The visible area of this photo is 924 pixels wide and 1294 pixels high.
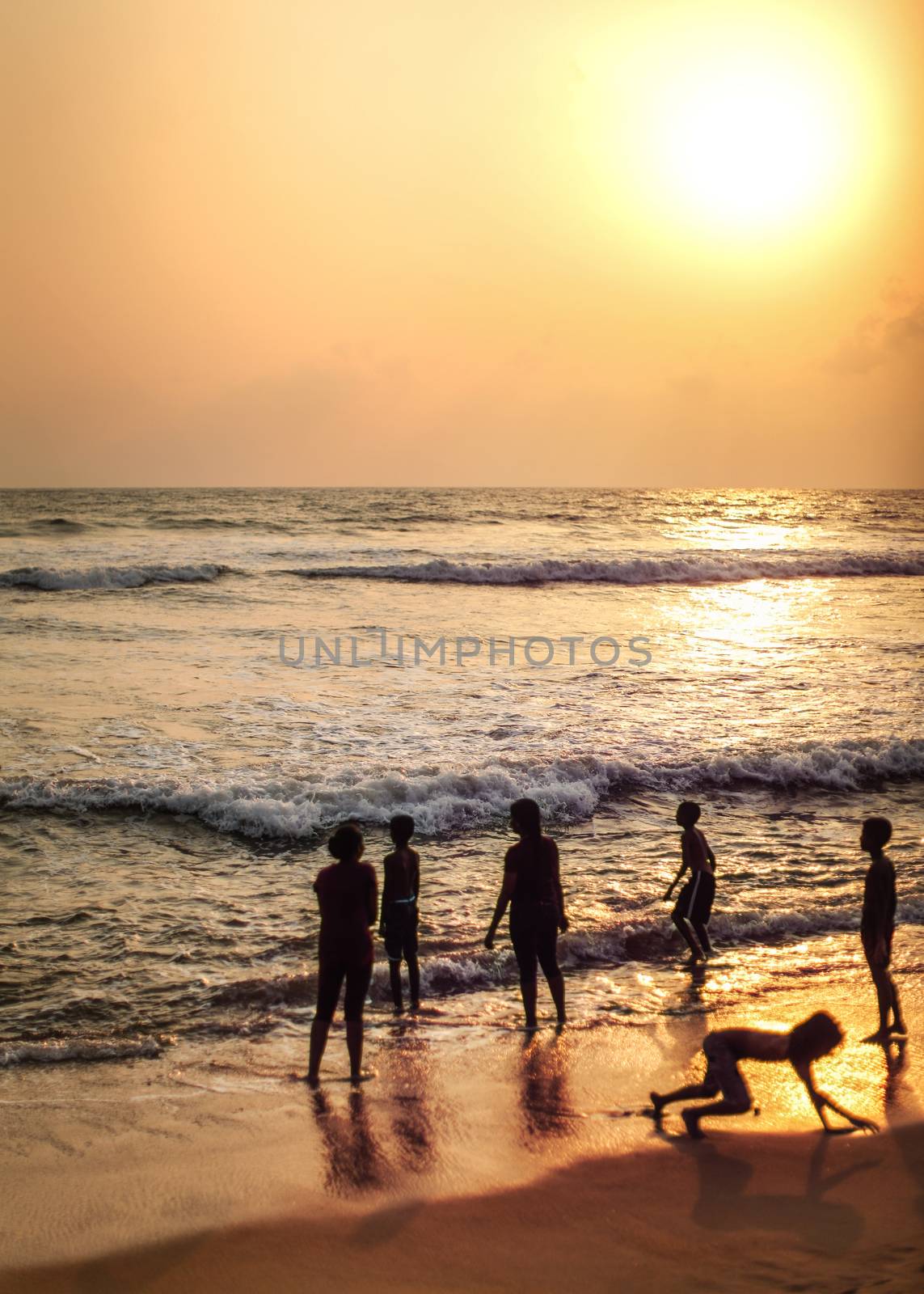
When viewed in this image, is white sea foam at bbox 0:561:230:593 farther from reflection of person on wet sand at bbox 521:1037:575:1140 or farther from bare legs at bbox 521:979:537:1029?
reflection of person on wet sand at bbox 521:1037:575:1140

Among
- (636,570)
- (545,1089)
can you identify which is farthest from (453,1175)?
(636,570)

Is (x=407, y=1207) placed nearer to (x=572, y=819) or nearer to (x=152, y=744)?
(x=572, y=819)

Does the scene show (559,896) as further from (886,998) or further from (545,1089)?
(886,998)

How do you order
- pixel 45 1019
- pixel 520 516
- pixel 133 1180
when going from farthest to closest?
pixel 520 516
pixel 45 1019
pixel 133 1180

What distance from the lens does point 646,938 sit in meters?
8.05

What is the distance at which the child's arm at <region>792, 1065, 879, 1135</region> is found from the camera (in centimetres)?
497

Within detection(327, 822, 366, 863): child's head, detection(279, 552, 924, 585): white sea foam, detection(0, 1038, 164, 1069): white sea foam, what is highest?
detection(279, 552, 924, 585): white sea foam

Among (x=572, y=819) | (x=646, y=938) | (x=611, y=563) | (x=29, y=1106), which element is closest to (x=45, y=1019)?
(x=29, y=1106)

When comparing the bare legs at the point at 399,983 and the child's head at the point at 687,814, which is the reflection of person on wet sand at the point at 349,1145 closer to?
the bare legs at the point at 399,983

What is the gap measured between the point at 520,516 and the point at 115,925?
170 ft

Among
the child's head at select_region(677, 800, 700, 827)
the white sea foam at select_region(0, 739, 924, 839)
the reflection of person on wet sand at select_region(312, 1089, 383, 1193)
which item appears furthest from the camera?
the white sea foam at select_region(0, 739, 924, 839)

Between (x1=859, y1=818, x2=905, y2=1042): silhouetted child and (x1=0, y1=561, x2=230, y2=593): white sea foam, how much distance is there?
27.0 metres

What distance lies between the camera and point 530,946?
6.55 metres

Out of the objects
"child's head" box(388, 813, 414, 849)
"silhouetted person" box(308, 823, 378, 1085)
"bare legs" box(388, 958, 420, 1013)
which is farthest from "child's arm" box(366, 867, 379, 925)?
"bare legs" box(388, 958, 420, 1013)
